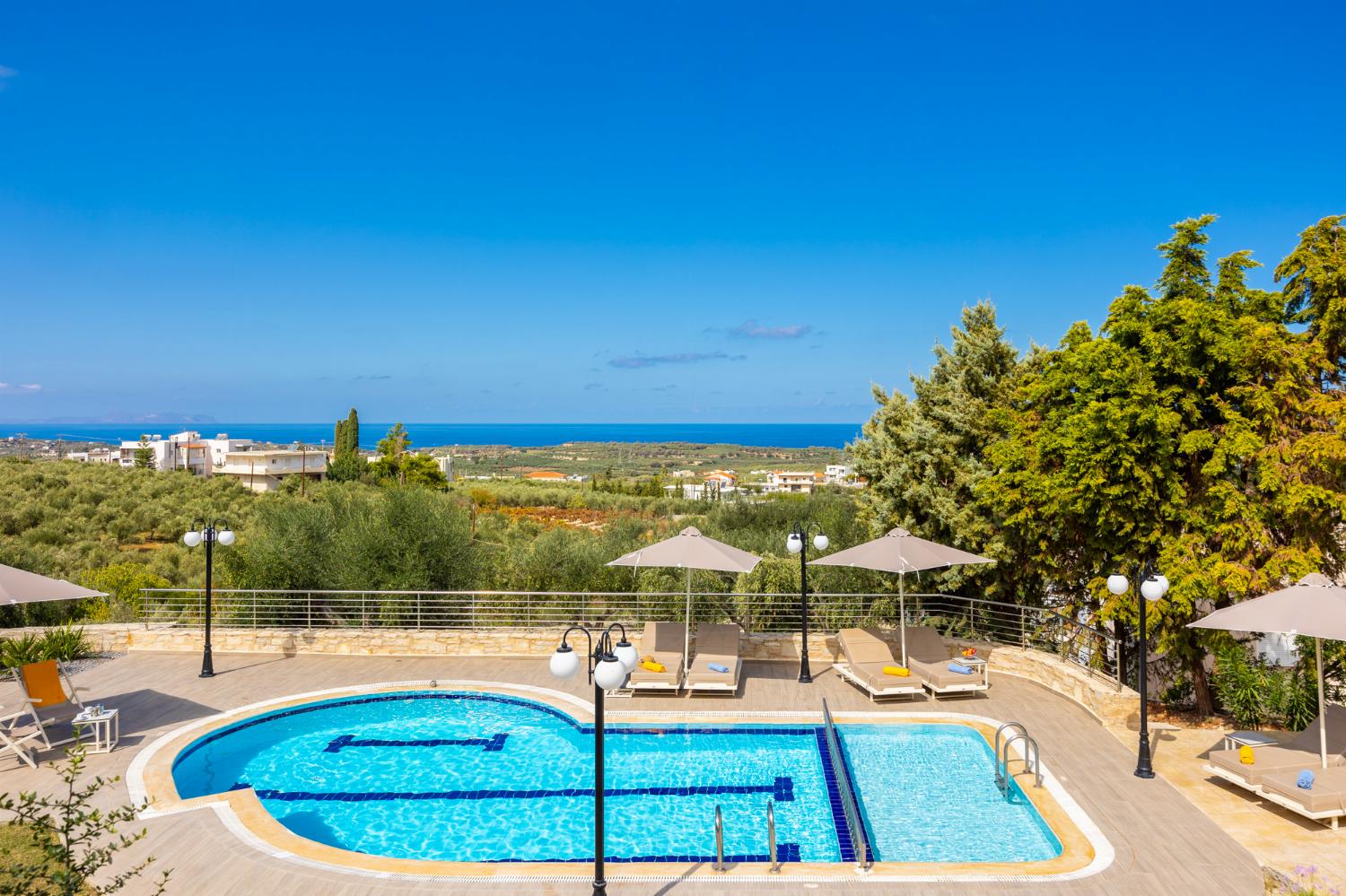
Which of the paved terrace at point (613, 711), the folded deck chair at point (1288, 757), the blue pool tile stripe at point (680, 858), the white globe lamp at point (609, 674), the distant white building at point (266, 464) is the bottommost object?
the blue pool tile stripe at point (680, 858)

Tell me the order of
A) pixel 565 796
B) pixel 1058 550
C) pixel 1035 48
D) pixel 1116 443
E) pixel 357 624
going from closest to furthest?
pixel 565 796 < pixel 1116 443 < pixel 1058 550 < pixel 357 624 < pixel 1035 48

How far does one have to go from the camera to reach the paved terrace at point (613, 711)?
22.0 feet

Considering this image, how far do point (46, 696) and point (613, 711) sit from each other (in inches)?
272

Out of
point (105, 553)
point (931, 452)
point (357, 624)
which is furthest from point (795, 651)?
point (105, 553)

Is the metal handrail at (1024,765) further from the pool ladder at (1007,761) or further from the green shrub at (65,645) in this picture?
Result: the green shrub at (65,645)

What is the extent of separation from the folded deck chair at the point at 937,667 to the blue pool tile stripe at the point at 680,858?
4.93 metres

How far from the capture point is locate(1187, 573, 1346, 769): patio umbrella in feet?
24.9

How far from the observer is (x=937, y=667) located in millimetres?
12453

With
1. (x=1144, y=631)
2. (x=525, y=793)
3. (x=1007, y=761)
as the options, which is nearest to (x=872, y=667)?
(x=1007, y=761)

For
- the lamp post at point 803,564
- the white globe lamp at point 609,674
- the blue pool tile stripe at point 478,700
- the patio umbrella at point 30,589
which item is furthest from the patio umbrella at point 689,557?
the patio umbrella at point 30,589

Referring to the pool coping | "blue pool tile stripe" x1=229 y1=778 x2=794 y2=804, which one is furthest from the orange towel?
"blue pool tile stripe" x1=229 y1=778 x2=794 y2=804

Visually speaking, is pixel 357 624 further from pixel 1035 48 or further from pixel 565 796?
pixel 1035 48

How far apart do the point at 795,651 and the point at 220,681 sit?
9237 mm

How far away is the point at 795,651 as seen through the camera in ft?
46.9
